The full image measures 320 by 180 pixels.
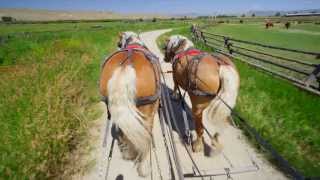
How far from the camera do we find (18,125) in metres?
4.75

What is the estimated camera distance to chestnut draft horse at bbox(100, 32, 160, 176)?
A: 3.74 meters

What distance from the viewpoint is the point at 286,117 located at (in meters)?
5.64

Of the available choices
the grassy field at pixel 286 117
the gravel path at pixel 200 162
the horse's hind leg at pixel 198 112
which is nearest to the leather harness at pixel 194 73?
the horse's hind leg at pixel 198 112

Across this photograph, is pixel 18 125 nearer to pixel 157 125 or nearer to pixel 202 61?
pixel 157 125

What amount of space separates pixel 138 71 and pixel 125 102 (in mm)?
516

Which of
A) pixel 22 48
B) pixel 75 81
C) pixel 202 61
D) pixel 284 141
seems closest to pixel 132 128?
pixel 202 61

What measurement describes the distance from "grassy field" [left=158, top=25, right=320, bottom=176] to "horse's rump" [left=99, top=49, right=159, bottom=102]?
263cm

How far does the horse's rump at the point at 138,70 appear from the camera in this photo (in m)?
3.88

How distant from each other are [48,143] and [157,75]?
7.18ft

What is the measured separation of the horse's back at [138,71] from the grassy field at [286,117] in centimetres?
265

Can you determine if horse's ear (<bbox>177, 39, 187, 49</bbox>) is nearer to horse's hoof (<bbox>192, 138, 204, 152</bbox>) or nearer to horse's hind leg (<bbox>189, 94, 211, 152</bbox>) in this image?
horse's hind leg (<bbox>189, 94, 211, 152</bbox>)

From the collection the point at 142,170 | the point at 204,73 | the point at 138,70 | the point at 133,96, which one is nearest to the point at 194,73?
the point at 204,73

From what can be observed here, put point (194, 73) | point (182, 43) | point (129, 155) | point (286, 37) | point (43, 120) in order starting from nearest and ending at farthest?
point (129, 155)
point (194, 73)
point (43, 120)
point (182, 43)
point (286, 37)

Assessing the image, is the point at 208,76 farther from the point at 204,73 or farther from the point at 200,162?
the point at 200,162
